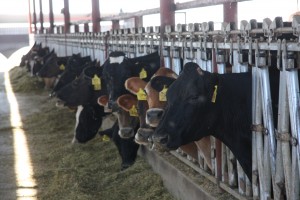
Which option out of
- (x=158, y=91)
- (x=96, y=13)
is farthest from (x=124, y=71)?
(x=96, y=13)

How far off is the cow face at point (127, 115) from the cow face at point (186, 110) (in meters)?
2.18

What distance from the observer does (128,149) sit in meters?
6.89

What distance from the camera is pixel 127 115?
6.39 m

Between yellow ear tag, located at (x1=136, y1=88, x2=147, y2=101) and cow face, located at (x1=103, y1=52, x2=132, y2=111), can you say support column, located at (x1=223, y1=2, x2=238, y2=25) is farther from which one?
cow face, located at (x1=103, y1=52, x2=132, y2=111)

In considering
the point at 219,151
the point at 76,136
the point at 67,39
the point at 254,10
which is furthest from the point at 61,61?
the point at 219,151

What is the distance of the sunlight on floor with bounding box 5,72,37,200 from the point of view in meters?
6.30

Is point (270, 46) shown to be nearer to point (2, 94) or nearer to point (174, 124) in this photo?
point (174, 124)

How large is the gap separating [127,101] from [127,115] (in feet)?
1.21

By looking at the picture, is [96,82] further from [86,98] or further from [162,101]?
[162,101]

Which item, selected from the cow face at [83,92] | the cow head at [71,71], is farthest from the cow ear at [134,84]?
the cow head at [71,71]

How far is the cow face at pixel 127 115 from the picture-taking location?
19.8 ft

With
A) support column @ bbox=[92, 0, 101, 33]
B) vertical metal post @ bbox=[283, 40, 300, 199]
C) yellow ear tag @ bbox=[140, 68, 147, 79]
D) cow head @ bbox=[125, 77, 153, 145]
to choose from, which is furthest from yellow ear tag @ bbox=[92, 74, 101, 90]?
vertical metal post @ bbox=[283, 40, 300, 199]

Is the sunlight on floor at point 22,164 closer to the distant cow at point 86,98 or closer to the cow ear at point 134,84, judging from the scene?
the distant cow at point 86,98

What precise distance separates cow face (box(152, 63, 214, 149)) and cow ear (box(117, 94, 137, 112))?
7.15 ft
